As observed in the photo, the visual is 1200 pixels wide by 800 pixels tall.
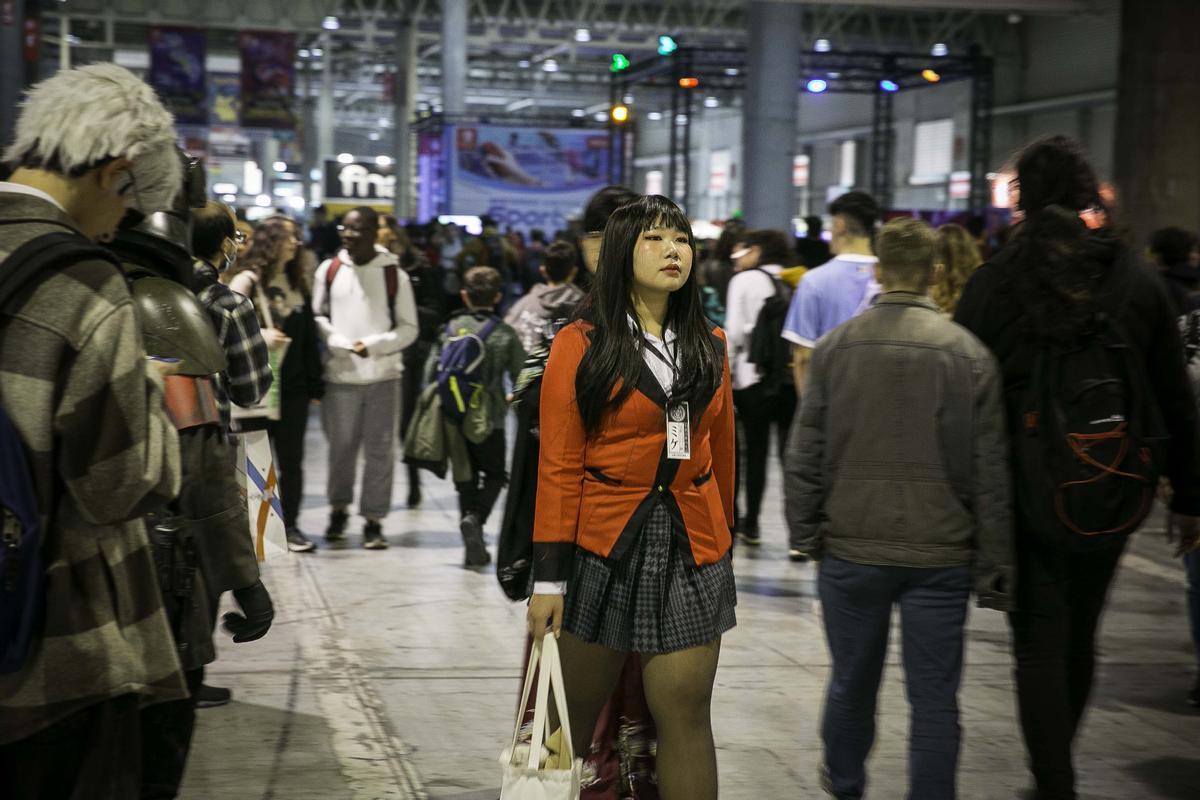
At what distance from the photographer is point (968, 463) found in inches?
153

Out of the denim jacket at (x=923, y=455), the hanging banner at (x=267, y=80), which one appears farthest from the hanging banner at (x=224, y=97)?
the denim jacket at (x=923, y=455)

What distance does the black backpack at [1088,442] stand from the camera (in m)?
3.89

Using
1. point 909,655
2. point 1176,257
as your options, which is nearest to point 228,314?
point 909,655

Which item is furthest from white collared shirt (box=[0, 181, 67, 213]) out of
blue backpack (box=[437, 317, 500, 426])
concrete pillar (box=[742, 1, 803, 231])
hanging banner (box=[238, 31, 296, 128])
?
hanging banner (box=[238, 31, 296, 128])

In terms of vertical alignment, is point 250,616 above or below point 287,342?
below

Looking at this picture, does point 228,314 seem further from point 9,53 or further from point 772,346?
point 9,53

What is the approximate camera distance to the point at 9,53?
17516mm

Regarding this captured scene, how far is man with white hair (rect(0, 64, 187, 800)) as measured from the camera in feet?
7.52

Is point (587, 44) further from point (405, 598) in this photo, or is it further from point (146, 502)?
point (146, 502)

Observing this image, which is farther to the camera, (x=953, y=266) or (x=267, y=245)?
(x=267, y=245)

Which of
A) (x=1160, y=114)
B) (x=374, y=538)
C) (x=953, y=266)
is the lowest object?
(x=374, y=538)

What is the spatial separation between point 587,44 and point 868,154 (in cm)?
1095

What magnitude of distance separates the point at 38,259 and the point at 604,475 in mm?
1558

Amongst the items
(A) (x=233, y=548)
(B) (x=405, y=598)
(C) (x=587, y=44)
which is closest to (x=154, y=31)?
(C) (x=587, y=44)
